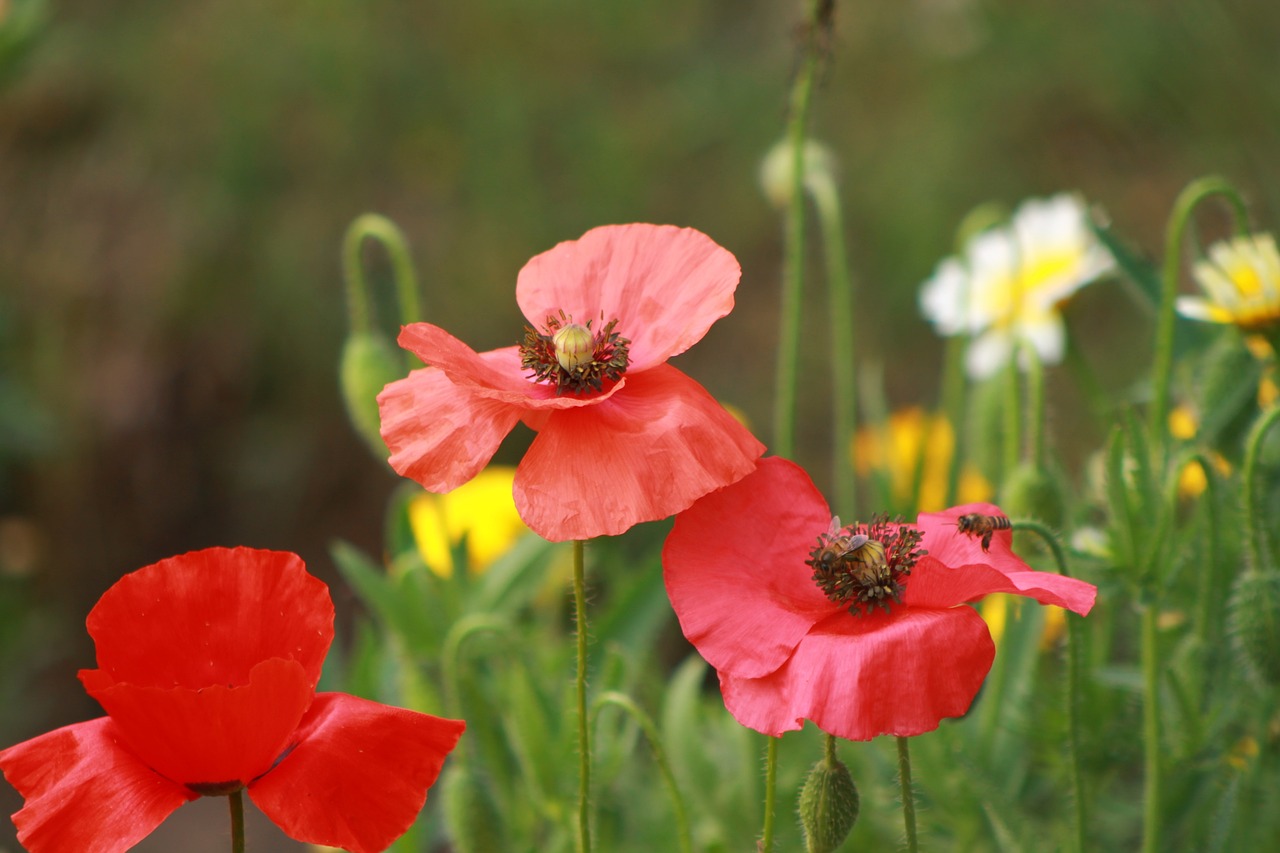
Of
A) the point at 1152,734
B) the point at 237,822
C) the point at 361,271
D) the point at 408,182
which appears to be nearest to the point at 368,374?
the point at 361,271

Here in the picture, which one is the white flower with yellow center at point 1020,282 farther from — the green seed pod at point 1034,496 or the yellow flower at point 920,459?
the green seed pod at point 1034,496

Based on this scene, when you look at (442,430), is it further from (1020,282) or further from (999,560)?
(1020,282)

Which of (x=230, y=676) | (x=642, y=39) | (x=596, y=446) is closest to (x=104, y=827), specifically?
(x=230, y=676)

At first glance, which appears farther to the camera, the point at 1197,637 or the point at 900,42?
the point at 900,42

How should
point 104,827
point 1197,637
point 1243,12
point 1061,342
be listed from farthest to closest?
point 1243,12
point 1061,342
point 1197,637
point 104,827

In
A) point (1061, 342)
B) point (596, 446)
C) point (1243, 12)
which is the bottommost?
point (596, 446)

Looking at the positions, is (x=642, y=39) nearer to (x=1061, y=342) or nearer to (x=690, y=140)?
(x=690, y=140)
